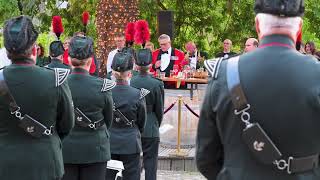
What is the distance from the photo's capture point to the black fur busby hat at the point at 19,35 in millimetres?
4379

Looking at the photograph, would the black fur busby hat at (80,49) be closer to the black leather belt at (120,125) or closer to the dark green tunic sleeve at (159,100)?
the black leather belt at (120,125)

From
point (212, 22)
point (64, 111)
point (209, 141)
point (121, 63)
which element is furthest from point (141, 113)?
point (212, 22)

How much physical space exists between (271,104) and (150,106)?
465cm

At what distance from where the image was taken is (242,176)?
3229mm

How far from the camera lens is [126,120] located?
21.8ft

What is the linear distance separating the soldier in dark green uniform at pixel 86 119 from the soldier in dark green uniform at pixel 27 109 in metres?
1.01

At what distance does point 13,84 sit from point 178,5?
49.7 ft

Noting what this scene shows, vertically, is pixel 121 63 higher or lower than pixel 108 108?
higher

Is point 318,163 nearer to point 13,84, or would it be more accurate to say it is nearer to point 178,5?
point 13,84

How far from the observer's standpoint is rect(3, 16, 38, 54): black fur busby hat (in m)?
4.38

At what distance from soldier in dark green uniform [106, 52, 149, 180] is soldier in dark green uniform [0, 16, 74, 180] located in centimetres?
209

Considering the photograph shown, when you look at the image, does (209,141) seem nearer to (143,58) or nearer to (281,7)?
(281,7)

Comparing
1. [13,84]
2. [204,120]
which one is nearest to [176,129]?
[13,84]

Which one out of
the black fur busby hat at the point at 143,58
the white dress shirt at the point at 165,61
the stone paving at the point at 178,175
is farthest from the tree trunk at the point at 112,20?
the black fur busby hat at the point at 143,58
